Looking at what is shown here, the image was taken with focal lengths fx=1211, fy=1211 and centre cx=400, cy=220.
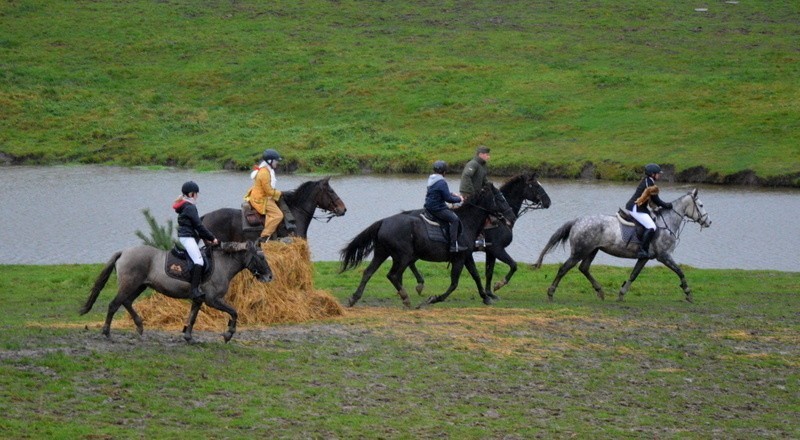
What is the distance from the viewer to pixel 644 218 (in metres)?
25.6

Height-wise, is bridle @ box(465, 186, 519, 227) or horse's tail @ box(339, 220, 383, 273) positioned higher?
bridle @ box(465, 186, 519, 227)

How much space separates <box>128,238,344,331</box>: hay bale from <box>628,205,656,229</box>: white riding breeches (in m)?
7.75

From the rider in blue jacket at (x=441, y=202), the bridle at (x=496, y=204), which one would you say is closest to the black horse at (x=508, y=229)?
the bridle at (x=496, y=204)

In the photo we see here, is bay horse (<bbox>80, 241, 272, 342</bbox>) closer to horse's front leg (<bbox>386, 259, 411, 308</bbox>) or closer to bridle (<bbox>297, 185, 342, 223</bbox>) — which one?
horse's front leg (<bbox>386, 259, 411, 308</bbox>)

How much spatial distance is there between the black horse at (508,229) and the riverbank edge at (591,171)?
2278 centimetres

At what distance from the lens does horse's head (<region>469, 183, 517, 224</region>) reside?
23.4m

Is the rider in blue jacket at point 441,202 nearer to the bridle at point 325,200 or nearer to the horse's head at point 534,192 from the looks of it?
the bridle at point 325,200

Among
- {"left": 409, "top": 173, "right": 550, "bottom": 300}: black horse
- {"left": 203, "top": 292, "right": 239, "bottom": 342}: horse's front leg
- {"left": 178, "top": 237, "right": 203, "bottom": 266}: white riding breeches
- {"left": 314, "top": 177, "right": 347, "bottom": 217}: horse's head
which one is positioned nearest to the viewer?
{"left": 178, "top": 237, "right": 203, "bottom": 266}: white riding breeches

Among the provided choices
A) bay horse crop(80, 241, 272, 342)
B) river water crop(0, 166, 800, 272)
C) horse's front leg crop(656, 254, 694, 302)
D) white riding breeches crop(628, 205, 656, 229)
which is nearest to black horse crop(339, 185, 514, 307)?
white riding breeches crop(628, 205, 656, 229)

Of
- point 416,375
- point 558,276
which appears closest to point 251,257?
point 416,375

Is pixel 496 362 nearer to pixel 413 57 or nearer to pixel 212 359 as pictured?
pixel 212 359

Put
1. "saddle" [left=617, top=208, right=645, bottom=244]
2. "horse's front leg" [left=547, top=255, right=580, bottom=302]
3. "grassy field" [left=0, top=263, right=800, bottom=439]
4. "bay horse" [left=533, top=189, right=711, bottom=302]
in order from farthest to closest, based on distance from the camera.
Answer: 1. "bay horse" [left=533, top=189, right=711, bottom=302]
2. "saddle" [left=617, top=208, right=645, bottom=244]
3. "horse's front leg" [left=547, top=255, right=580, bottom=302]
4. "grassy field" [left=0, top=263, right=800, bottom=439]

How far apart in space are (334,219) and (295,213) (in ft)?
53.0

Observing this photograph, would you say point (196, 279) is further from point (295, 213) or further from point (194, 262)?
point (295, 213)
